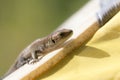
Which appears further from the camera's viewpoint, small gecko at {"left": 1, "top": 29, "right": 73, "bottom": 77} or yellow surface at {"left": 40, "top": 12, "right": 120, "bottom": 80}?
small gecko at {"left": 1, "top": 29, "right": 73, "bottom": 77}

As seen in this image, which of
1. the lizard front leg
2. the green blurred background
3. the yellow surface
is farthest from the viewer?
the green blurred background

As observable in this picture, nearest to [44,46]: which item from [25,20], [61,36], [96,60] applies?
[61,36]

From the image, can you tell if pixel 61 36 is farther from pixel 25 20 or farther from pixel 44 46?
pixel 25 20

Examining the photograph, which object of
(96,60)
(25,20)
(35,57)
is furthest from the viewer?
(25,20)

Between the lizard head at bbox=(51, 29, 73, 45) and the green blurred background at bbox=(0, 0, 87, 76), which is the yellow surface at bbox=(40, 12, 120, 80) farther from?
the green blurred background at bbox=(0, 0, 87, 76)

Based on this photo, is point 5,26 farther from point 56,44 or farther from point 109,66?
point 109,66

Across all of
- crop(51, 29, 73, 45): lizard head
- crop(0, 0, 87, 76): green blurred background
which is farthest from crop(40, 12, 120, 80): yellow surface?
crop(0, 0, 87, 76): green blurred background
